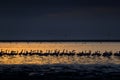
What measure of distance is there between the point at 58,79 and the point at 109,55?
5899cm

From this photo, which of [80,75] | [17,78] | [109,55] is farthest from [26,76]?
[109,55]

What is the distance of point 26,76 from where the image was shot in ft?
196

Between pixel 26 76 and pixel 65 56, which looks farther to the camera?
pixel 65 56

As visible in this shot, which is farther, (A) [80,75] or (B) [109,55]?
(B) [109,55]

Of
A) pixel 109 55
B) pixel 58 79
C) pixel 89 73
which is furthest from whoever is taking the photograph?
pixel 109 55

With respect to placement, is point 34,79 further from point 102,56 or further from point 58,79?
point 102,56

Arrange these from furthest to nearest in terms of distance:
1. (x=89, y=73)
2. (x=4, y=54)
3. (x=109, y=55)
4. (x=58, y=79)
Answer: (x=4, y=54) < (x=109, y=55) < (x=89, y=73) < (x=58, y=79)

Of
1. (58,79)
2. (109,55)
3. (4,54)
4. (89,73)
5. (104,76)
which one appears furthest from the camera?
(4,54)

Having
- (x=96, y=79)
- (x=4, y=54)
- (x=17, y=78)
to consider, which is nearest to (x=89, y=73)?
(x=96, y=79)

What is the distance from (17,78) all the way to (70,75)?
8.47 m

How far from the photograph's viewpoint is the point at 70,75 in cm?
6203

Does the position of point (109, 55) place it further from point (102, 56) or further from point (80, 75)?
point (80, 75)

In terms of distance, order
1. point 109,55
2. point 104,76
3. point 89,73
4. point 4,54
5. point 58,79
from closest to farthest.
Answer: point 58,79, point 104,76, point 89,73, point 109,55, point 4,54

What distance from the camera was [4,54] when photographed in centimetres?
12169
